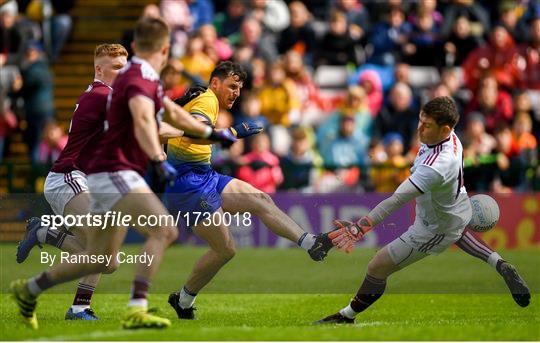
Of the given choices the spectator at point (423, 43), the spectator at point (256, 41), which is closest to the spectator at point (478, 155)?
the spectator at point (423, 43)

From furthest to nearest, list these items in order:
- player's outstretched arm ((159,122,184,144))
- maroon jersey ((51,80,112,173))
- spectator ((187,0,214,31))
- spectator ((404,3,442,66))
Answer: spectator ((187,0,214,31)) < spectator ((404,3,442,66)) < maroon jersey ((51,80,112,173)) < player's outstretched arm ((159,122,184,144))

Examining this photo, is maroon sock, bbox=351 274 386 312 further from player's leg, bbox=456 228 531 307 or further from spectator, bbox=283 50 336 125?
spectator, bbox=283 50 336 125

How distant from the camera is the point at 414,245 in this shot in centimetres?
1037

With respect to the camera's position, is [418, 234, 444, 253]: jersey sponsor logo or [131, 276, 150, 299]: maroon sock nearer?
[131, 276, 150, 299]: maroon sock

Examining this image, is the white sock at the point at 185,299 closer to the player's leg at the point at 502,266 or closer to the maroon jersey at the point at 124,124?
the maroon jersey at the point at 124,124

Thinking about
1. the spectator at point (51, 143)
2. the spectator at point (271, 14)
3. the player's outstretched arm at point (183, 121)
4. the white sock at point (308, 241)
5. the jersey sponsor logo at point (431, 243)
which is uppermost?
the player's outstretched arm at point (183, 121)

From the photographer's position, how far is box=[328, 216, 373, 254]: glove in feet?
32.6

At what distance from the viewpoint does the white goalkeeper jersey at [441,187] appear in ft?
32.8


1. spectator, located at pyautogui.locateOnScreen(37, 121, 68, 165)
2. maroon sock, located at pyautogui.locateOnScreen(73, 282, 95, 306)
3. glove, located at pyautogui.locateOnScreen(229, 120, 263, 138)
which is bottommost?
spectator, located at pyautogui.locateOnScreen(37, 121, 68, 165)

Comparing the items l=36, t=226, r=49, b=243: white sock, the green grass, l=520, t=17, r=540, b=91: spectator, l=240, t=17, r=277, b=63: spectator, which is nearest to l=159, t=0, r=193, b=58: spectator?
l=240, t=17, r=277, b=63: spectator

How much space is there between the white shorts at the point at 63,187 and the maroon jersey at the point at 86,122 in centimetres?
7

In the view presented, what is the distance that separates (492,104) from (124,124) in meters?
11.6

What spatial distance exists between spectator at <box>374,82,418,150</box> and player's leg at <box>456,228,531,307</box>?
8120 millimetres

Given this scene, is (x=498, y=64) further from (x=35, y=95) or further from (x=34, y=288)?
(x=34, y=288)
